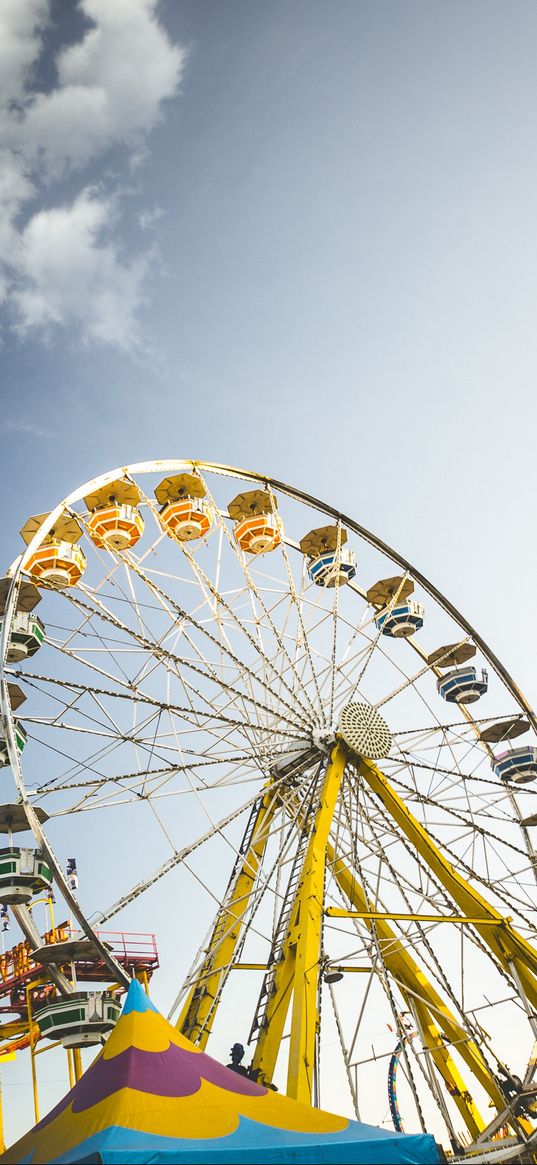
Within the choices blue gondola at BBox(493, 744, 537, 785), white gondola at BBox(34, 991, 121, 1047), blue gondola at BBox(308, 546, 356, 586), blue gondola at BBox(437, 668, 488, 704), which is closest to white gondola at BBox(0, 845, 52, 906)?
white gondola at BBox(34, 991, 121, 1047)

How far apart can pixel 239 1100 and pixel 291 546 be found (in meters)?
12.3

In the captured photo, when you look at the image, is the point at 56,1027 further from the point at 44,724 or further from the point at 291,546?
the point at 291,546

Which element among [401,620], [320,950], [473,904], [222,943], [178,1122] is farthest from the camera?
[401,620]

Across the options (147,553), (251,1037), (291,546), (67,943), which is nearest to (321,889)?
(251,1037)

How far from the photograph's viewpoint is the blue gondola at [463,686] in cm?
1677

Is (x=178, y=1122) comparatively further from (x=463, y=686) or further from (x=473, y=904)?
(x=463, y=686)

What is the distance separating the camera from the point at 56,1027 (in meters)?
9.52

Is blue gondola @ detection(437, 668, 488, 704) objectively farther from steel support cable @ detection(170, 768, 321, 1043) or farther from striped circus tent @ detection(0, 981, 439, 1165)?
striped circus tent @ detection(0, 981, 439, 1165)

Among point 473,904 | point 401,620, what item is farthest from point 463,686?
point 473,904

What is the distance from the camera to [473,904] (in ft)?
41.6

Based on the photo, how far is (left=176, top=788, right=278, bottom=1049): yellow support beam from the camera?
11.2 meters

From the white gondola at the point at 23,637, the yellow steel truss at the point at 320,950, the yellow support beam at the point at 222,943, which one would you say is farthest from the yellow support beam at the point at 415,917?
the white gondola at the point at 23,637

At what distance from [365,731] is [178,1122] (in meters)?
8.59

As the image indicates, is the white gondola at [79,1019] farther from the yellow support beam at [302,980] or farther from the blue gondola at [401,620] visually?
the blue gondola at [401,620]
